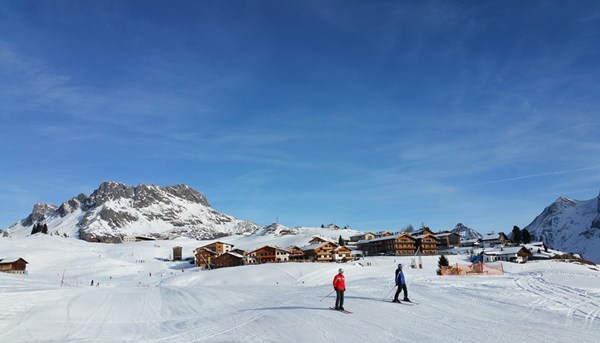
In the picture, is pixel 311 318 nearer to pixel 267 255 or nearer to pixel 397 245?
pixel 267 255

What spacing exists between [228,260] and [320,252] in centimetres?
2079

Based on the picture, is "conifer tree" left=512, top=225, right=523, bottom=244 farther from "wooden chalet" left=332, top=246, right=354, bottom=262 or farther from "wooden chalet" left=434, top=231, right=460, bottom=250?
"wooden chalet" left=332, top=246, right=354, bottom=262

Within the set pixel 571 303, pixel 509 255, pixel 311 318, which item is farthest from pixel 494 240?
pixel 311 318

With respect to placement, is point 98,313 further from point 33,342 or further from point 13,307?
point 33,342

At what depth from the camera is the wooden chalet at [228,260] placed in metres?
95.0

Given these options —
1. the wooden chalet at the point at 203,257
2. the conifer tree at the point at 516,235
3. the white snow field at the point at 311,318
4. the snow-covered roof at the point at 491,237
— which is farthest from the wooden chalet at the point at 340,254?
the conifer tree at the point at 516,235

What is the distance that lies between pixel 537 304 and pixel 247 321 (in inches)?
527

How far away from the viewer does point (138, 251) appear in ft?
461

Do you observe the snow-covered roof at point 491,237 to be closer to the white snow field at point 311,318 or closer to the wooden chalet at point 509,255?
the wooden chalet at point 509,255

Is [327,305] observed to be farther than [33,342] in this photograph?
Yes

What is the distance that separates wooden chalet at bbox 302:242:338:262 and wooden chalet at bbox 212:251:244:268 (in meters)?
16.0

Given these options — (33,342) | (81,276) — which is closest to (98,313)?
(33,342)

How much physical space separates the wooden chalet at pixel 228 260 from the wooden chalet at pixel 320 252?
15991mm

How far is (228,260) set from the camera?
9712 cm
